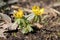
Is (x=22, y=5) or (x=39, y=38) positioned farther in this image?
(x=22, y=5)

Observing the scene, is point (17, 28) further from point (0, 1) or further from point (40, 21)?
point (0, 1)

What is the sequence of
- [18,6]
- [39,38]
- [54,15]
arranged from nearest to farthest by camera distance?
[39,38] < [54,15] < [18,6]

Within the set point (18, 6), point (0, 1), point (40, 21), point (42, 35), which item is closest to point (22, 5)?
point (18, 6)

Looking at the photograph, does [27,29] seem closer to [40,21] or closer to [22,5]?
[40,21]

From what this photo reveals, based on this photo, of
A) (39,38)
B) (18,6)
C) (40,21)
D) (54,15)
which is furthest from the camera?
(18,6)

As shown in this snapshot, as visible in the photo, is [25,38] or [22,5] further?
[22,5]

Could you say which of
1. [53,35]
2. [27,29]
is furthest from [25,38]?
[53,35]

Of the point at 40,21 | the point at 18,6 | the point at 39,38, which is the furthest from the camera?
the point at 18,6

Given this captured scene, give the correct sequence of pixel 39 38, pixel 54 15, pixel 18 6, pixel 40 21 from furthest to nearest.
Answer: pixel 18 6 → pixel 54 15 → pixel 40 21 → pixel 39 38

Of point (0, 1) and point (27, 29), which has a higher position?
point (0, 1)
